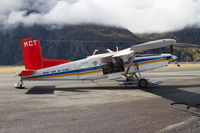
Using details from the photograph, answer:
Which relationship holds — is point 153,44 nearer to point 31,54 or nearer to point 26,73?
point 31,54

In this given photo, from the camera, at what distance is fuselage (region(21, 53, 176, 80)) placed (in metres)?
14.5

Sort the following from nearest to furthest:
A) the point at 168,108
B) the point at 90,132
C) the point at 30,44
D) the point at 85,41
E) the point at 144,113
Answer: the point at 90,132 < the point at 144,113 < the point at 168,108 < the point at 30,44 < the point at 85,41

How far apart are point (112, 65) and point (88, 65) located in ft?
6.08

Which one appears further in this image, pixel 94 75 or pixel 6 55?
pixel 6 55

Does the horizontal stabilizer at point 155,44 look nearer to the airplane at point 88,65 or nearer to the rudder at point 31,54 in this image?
the airplane at point 88,65

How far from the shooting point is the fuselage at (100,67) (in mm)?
14508

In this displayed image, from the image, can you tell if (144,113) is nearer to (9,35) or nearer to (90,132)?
(90,132)

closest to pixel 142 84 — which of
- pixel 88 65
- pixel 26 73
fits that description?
pixel 88 65

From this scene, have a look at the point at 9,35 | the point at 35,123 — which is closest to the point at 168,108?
the point at 35,123

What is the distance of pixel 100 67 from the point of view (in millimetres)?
14758

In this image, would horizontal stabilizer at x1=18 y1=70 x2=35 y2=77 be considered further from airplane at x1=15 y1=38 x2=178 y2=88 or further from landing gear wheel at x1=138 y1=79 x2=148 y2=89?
landing gear wheel at x1=138 y1=79 x2=148 y2=89

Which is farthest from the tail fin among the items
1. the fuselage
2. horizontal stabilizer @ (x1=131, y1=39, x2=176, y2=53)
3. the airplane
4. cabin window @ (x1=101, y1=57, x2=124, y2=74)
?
horizontal stabilizer @ (x1=131, y1=39, x2=176, y2=53)

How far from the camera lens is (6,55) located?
17600 centimetres

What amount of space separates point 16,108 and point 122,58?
8.87 meters
